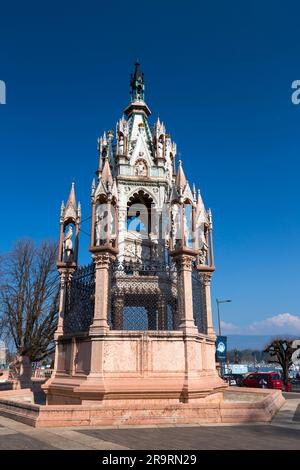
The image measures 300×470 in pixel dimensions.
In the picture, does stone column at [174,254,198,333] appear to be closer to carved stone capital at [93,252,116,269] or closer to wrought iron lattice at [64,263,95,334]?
carved stone capital at [93,252,116,269]

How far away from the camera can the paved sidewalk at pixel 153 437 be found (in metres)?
7.87

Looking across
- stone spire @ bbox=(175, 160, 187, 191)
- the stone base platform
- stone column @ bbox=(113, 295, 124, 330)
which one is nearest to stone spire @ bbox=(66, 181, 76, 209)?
stone spire @ bbox=(175, 160, 187, 191)

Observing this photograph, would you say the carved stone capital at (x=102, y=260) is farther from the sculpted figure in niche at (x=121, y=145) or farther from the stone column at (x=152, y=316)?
the sculpted figure in niche at (x=121, y=145)

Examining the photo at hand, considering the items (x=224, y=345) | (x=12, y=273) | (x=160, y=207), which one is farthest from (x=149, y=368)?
(x=12, y=273)

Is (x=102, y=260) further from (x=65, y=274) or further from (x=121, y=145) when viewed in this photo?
(x=121, y=145)

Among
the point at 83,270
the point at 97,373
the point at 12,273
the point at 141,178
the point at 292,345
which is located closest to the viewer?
the point at 97,373

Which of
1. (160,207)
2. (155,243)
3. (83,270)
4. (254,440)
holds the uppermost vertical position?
(160,207)

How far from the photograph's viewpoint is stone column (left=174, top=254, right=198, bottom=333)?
44.5 feet

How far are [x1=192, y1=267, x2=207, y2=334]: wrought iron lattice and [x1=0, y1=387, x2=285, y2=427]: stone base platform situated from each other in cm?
422

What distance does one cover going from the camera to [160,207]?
60.4 feet

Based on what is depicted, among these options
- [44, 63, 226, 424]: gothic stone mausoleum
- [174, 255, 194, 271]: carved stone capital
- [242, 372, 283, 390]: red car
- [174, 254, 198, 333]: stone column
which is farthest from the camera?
[242, 372, 283, 390]: red car

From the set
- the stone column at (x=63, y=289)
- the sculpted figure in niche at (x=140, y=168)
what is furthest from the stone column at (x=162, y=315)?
the sculpted figure in niche at (x=140, y=168)

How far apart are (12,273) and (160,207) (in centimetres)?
2024
